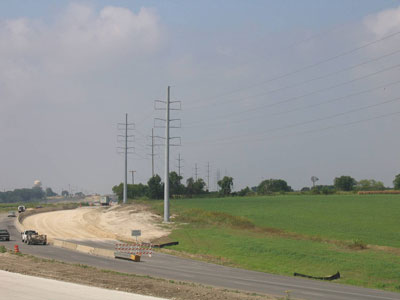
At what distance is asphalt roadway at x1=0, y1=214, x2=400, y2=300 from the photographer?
3597 cm

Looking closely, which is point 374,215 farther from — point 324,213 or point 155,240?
point 155,240

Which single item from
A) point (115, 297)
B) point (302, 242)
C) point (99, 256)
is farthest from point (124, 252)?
point (115, 297)

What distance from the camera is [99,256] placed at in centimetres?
5488

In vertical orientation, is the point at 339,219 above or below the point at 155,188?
below

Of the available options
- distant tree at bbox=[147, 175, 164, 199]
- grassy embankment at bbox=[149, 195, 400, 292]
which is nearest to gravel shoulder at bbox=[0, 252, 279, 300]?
grassy embankment at bbox=[149, 195, 400, 292]

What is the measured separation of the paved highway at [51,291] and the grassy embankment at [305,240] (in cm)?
2391

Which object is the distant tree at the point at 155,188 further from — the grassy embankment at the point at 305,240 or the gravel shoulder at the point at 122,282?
the gravel shoulder at the point at 122,282

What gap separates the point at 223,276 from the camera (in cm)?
4319

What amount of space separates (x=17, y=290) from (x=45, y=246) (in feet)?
119

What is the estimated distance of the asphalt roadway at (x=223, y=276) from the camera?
3597 cm

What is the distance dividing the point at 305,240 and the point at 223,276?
22.3 m

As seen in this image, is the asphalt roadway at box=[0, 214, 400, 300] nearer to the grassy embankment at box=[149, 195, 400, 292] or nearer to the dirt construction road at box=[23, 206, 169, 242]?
the grassy embankment at box=[149, 195, 400, 292]

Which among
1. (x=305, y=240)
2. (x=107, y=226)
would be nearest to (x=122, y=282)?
(x=305, y=240)

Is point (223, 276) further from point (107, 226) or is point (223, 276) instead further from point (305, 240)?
point (107, 226)
